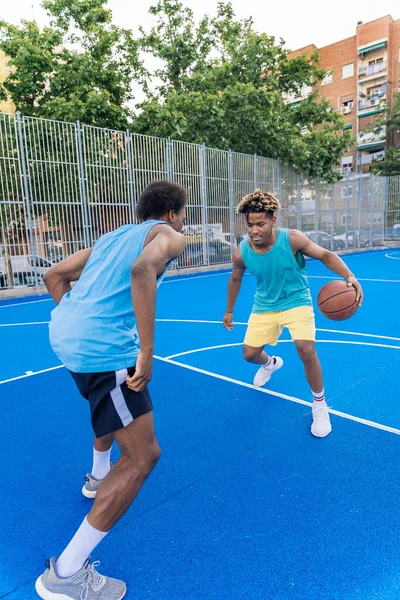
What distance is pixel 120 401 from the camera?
6.04 feet

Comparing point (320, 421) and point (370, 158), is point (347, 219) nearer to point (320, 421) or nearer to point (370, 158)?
point (370, 158)

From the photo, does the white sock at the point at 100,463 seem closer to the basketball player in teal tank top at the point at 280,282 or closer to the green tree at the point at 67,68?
the basketball player in teal tank top at the point at 280,282

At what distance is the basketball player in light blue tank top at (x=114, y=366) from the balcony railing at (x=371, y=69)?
4510 centimetres

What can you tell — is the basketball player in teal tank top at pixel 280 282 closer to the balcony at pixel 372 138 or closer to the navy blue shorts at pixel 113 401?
the navy blue shorts at pixel 113 401

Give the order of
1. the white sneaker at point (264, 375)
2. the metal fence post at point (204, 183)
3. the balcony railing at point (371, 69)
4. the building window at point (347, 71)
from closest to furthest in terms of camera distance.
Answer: the white sneaker at point (264, 375) → the metal fence post at point (204, 183) → the balcony railing at point (371, 69) → the building window at point (347, 71)

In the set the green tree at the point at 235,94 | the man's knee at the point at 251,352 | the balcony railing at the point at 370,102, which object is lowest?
the man's knee at the point at 251,352

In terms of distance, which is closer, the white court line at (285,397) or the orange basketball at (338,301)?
the white court line at (285,397)

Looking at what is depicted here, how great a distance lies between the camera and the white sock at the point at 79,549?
1812 millimetres

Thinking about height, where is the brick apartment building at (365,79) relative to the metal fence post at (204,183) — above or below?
above

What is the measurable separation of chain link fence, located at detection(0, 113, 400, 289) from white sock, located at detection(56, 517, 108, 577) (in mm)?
10639

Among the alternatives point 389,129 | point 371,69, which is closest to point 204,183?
point 389,129

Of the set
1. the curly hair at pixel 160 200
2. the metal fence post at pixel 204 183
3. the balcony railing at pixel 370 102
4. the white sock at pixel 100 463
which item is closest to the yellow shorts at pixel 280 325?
the white sock at pixel 100 463

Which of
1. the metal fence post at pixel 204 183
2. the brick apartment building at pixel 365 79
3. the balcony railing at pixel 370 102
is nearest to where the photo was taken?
the metal fence post at pixel 204 183

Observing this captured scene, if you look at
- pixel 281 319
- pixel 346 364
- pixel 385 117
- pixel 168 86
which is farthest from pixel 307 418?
pixel 385 117
